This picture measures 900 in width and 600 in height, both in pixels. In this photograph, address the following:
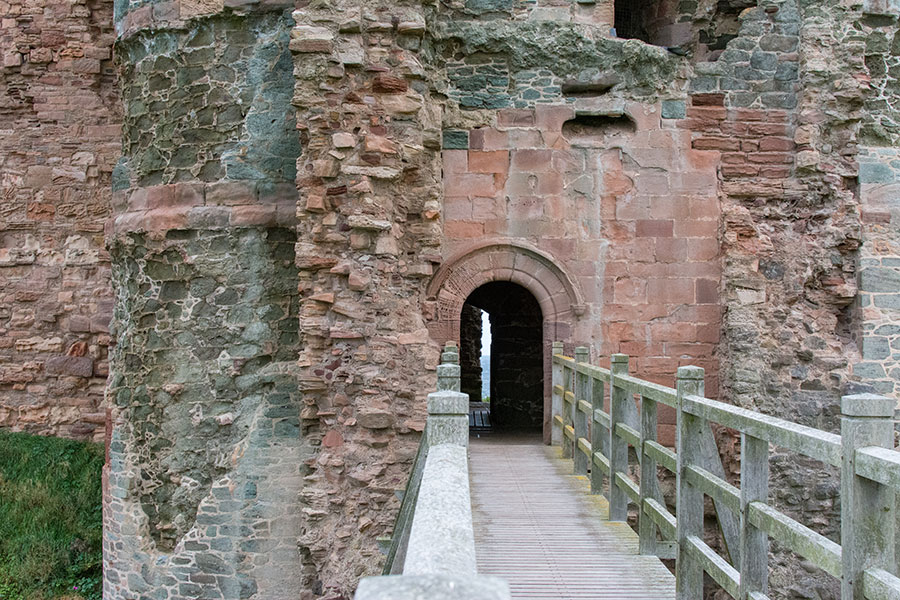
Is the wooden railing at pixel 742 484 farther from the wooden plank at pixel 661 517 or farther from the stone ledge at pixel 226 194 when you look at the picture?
the stone ledge at pixel 226 194

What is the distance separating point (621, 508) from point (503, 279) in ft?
14.2

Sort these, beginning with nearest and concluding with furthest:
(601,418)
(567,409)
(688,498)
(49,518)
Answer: (688,498) → (601,418) → (567,409) → (49,518)

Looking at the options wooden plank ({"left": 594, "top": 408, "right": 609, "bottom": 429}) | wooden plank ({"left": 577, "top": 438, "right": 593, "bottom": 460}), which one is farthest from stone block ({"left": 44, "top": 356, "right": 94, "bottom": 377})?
wooden plank ({"left": 594, "top": 408, "right": 609, "bottom": 429})

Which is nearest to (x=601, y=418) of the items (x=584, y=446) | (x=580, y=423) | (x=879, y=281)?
(x=584, y=446)

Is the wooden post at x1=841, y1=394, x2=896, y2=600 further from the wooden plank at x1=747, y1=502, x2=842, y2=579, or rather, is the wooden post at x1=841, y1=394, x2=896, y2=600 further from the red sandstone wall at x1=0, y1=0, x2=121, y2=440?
the red sandstone wall at x1=0, y1=0, x2=121, y2=440

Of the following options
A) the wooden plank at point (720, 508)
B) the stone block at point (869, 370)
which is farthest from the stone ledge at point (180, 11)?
the stone block at point (869, 370)

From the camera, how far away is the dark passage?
14.5 metres

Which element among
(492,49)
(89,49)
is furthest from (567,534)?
(89,49)

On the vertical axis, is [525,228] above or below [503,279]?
above

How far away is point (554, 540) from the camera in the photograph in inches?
225

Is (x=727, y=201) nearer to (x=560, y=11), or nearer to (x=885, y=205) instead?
(x=885, y=205)

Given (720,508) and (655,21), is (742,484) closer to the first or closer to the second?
(720,508)

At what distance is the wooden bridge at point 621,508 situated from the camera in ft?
8.82

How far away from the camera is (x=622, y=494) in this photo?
622cm
